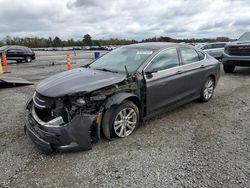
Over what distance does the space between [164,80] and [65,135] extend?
2.21 metres

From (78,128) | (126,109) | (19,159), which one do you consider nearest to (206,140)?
(126,109)

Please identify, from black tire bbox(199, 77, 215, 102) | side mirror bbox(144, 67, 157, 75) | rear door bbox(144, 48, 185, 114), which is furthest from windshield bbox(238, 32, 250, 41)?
side mirror bbox(144, 67, 157, 75)

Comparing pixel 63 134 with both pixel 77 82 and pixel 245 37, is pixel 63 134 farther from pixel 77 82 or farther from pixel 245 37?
Answer: pixel 245 37

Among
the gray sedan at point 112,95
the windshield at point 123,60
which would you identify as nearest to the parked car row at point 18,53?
the windshield at point 123,60

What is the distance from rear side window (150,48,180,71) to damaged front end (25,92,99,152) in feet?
5.45

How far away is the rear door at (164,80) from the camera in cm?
411

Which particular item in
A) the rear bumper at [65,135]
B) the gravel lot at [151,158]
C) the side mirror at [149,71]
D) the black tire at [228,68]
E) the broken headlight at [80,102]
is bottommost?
the gravel lot at [151,158]

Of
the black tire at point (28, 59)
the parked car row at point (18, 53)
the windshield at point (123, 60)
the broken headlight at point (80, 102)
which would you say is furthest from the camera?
the black tire at point (28, 59)

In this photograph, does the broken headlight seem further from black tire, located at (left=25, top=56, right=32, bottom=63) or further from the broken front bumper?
black tire, located at (left=25, top=56, right=32, bottom=63)

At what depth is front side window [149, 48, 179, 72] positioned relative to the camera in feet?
14.0

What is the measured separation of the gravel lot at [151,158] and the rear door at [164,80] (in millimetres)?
463

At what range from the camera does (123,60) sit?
450 cm

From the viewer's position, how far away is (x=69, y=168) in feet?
9.82

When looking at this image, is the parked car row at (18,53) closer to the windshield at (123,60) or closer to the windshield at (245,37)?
the windshield at (123,60)
